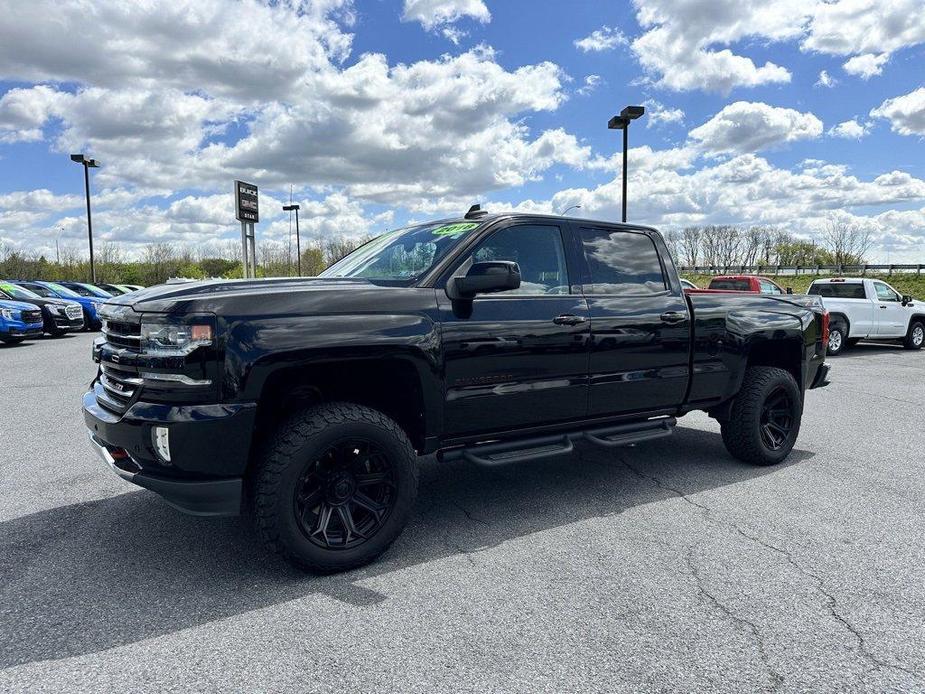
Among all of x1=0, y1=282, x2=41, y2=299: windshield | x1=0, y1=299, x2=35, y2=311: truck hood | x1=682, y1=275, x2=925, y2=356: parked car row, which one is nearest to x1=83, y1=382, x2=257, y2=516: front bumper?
x1=682, y1=275, x2=925, y2=356: parked car row

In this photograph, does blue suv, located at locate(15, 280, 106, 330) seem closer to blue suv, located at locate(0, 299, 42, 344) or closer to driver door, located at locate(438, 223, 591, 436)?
blue suv, located at locate(0, 299, 42, 344)

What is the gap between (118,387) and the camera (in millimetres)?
3385

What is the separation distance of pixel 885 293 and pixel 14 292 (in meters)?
22.4

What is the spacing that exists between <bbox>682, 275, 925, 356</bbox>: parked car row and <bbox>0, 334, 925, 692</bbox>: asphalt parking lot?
A: 1050 centimetres

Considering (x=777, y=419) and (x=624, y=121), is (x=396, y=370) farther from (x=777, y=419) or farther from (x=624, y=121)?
(x=624, y=121)

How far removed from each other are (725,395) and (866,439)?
2.25 metres

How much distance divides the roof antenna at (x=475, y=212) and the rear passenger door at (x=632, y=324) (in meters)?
0.69

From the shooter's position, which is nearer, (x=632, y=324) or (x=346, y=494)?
(x=346, y=494)

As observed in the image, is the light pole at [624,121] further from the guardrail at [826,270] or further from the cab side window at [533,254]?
the guardrail at [826,270]

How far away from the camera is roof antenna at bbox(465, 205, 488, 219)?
439cm

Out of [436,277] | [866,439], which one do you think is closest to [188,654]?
[436,277]

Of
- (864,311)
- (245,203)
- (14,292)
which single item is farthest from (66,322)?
(864,311)

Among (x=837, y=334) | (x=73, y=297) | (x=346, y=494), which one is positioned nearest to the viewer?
(x=346, y=494)

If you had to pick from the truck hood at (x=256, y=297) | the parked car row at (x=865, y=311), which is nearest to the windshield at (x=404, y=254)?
the truck hood at (x=256, y=297)
